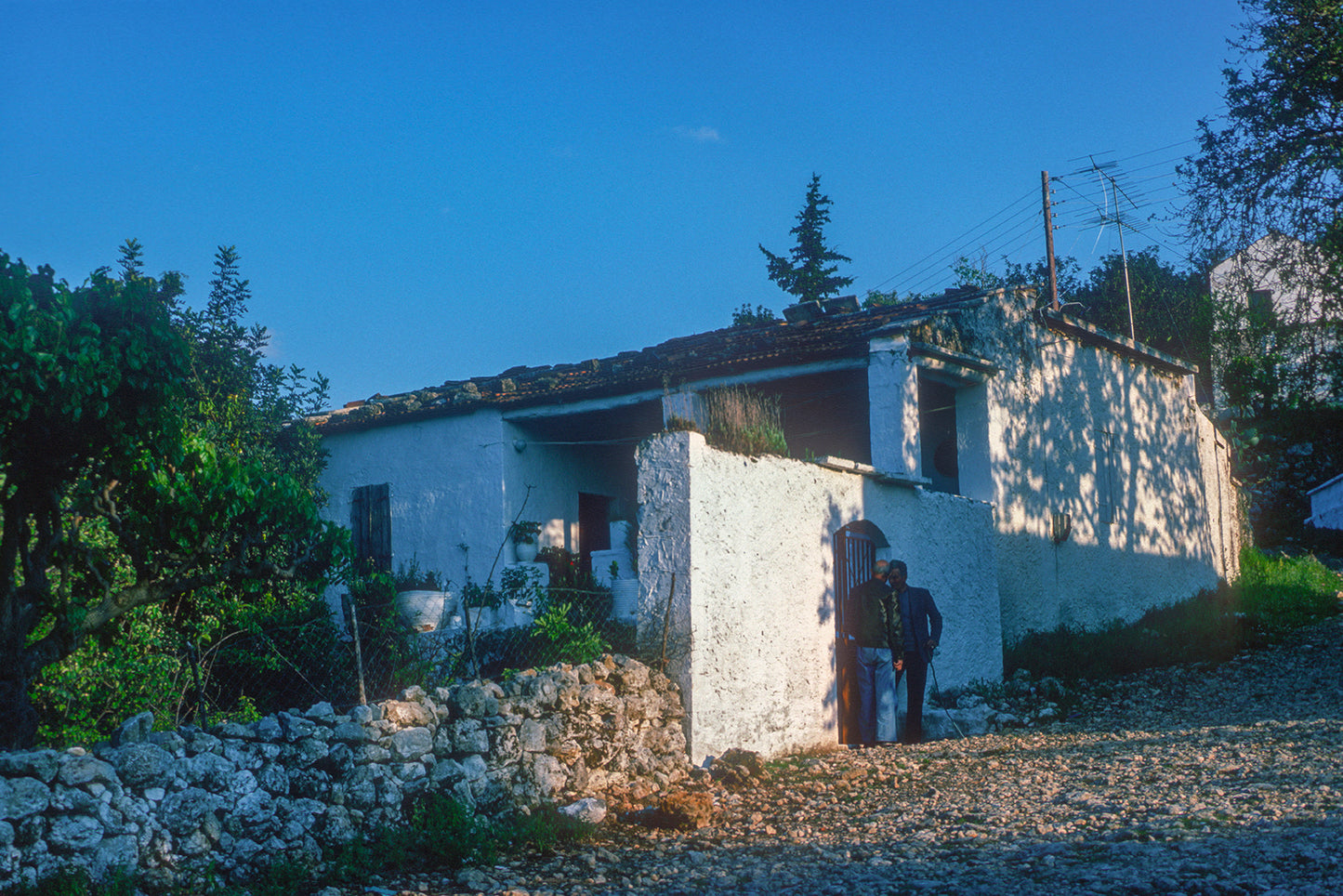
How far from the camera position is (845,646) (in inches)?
378

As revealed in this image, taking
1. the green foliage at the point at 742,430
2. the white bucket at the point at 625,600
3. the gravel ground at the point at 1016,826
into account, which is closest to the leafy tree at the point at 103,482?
the white bucket at the point at 625,600

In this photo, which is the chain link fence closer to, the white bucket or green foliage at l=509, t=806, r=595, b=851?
the white bucket

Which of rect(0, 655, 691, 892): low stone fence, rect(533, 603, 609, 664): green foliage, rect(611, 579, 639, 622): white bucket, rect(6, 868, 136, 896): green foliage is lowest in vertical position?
rect(6, 868, 136, 896): green foliage

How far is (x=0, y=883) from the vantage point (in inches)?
174

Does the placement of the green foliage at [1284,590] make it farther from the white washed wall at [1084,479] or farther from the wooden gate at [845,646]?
the wooden gate at [845,646]

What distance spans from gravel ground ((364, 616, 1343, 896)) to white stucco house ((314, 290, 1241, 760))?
117cm

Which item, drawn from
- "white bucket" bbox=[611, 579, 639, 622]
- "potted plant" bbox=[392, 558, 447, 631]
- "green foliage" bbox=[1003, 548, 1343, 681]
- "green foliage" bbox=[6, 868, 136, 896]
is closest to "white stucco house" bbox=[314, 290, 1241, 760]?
"white bucket" bbox=[611, 579, 639, 622]

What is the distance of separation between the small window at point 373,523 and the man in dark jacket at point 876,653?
7.65m

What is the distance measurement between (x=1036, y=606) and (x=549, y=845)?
30.9 feet

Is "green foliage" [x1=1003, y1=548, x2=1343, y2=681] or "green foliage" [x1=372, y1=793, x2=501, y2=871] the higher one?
"green foliage" [x1=1003, y1=548, x2=1343, y2=681]

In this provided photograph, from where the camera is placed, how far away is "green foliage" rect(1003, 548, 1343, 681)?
12.6m

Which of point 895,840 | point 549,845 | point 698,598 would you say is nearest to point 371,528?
point 698,598

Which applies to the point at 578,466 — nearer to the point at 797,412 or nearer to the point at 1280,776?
the point at 797,412

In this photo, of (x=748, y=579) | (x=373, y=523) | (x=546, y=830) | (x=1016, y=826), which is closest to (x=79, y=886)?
(x=546, y=830)
